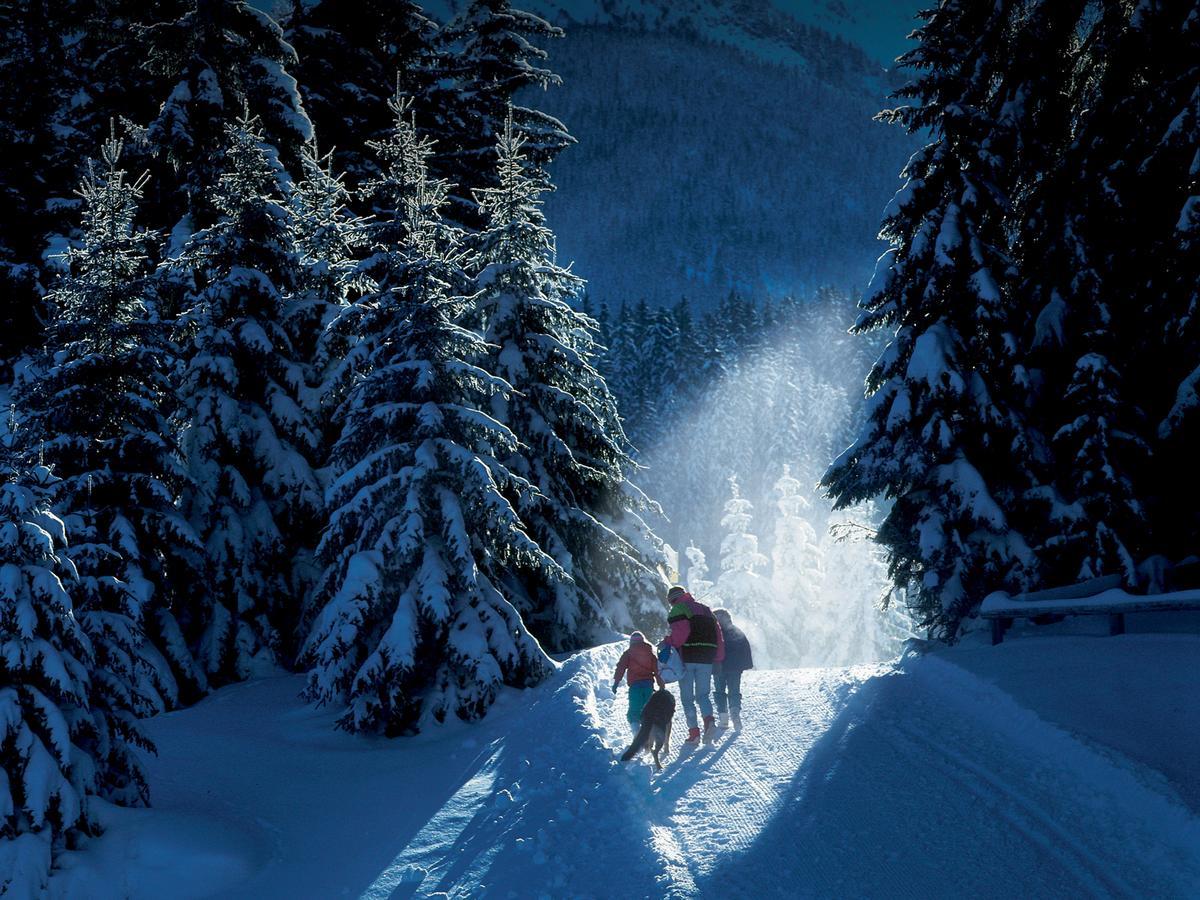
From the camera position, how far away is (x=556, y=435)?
60.3ft

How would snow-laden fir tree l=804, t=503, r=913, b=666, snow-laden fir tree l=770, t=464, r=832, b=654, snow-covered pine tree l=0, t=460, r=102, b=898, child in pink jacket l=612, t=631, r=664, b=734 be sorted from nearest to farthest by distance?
snow-covered pine tree l=0, t=460, r=102, b=898 → child in pink jacket l=612, t=631, r=664, b=734 → snow-laden fir tree l=804, t=503, r=913, b=666 → snow-laden fir tree l=770, t=464, r=832, b=654

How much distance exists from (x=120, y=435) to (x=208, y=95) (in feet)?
33.9

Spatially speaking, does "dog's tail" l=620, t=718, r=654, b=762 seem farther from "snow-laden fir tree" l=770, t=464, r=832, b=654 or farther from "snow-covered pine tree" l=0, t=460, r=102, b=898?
"snow-laden fir tree" l=770, t=464, r=832, b=654

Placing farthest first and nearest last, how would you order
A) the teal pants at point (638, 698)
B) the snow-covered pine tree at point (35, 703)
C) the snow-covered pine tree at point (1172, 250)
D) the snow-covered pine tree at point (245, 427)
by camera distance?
the snow-covered pine tree at point (245, 427)
the snow-covered pine tree at point (1172, 250)
the teal pants at point (638, 698)
the snow-covered pine tree at point (35, 703)

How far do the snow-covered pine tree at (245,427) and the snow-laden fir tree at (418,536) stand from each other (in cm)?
336

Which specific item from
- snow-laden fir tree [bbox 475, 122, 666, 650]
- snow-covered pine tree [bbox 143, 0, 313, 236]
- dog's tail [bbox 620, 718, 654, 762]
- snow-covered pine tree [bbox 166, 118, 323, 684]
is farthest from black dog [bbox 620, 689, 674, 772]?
snow-covered pine tree [bbox 143, 0, 313, 236]

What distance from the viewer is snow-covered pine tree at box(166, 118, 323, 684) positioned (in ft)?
57.8

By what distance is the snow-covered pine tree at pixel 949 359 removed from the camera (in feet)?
49.8

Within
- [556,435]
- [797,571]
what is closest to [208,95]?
[556,435]

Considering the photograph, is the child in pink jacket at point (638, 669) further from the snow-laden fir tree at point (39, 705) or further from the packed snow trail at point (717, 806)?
the snow-laden fir tree at point (39, 705)

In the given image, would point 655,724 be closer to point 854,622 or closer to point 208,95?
point 208,95

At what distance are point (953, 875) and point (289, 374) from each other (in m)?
16.4

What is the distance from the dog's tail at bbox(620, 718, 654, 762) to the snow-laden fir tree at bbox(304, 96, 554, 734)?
137 inches

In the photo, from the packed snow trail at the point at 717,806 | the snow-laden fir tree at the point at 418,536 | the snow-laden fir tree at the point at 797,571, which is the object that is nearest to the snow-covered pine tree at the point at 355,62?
the snow-laden fir tree at the point at 418,536
